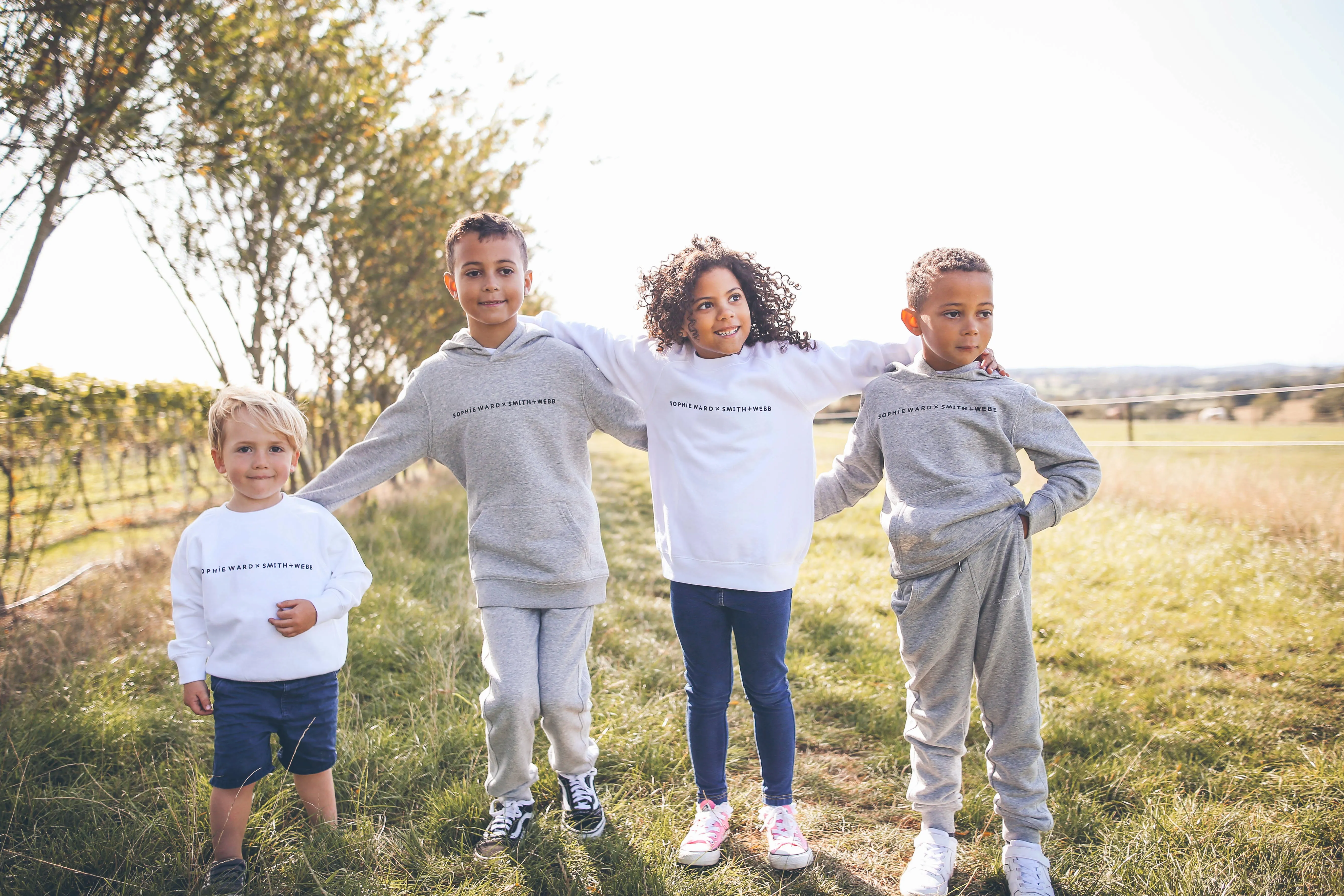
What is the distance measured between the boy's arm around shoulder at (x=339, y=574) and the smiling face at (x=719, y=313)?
1.21 m

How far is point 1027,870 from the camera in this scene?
221 cm

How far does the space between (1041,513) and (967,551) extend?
0.23 meters

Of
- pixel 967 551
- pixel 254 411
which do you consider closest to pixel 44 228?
pixel 254 411

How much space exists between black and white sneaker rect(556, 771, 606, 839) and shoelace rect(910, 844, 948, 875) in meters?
0.95

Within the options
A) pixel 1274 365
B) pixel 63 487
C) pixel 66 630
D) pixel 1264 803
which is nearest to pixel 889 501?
pixel 1264 803

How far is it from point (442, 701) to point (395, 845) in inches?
36.6

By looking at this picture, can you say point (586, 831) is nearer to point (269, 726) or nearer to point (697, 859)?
point (697, 859)

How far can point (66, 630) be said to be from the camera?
3654 mm

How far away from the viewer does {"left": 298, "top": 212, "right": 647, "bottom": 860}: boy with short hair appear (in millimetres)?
2420

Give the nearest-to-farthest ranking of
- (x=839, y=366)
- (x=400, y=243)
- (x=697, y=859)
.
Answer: (x=697, y=859) < (x=839, y=366) < (x=400, y=243)

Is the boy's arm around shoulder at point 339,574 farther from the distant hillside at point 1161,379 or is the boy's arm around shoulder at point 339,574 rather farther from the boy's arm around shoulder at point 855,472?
the distant hillside at point 1161,379

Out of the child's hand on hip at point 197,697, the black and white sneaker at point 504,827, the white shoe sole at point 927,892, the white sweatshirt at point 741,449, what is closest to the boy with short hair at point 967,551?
the white shoe sole at point 927,892

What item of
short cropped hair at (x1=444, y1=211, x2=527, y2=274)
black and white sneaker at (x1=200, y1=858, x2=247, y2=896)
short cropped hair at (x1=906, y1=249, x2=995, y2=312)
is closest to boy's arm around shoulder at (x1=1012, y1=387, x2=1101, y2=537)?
short cropped hair at (x1=906, y1=249, x2=995, y2=312)

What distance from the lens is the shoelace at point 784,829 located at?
238 cm
